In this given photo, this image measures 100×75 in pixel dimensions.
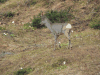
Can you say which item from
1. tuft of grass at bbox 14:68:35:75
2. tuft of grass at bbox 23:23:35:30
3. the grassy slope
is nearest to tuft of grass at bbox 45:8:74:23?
the grassy slope

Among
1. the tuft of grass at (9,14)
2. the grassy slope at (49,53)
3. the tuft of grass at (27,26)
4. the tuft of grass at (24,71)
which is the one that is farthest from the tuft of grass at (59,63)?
the tuft of grass at (9,14)

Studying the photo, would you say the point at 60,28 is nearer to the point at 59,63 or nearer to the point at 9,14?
the point at 59,63

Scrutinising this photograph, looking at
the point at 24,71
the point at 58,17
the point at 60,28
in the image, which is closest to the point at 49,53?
the point at 60,28

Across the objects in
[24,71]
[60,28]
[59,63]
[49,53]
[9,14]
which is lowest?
[24,71]

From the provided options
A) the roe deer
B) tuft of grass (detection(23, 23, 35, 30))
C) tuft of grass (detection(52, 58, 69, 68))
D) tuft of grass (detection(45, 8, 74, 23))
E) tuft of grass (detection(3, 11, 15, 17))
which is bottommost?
tuft of grass (detection(52, 58, 69, 68))

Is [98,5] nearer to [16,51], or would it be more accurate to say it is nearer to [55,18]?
[55,18]

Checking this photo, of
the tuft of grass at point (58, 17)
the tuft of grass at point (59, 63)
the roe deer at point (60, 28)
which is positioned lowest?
the tuft of grass at point (59, 63)

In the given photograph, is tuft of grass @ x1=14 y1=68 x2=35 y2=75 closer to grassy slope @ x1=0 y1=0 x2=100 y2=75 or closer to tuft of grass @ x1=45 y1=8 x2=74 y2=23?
grassy slope @ x1=0 y1=0 x2=100 y2=75

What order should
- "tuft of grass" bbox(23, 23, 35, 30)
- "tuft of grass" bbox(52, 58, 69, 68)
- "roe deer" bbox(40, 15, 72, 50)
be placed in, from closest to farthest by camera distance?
"tuft of grass" bbox(52, 58, 69, 68)
"roe deer" bbox(40, 15, 72, 50)
"tuft of grass" bbox(23, 23, 35, 30)

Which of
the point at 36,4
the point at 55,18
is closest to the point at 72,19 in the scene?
the point at 55,18

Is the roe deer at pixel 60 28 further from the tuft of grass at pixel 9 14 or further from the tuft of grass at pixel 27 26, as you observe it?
the tuft of grass at pixel 9 14

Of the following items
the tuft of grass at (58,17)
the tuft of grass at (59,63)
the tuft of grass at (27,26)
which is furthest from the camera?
the tuft of grass at (27,26)

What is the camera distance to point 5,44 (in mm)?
7367

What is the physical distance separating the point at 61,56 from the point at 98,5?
8597 mm
